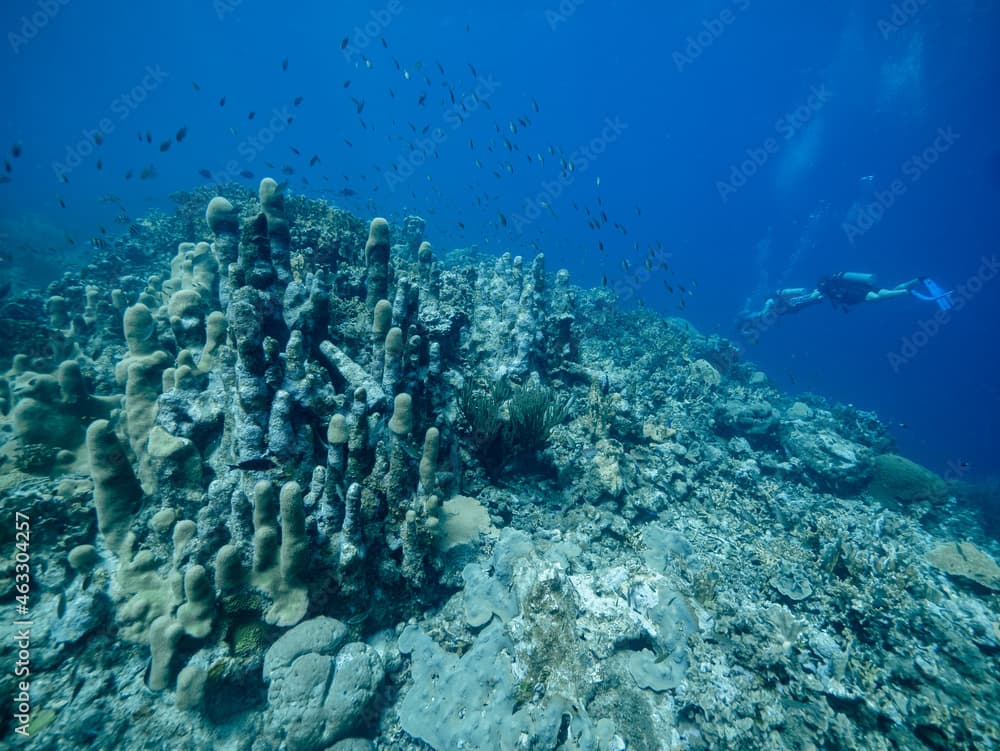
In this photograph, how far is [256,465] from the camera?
3805 millimetres

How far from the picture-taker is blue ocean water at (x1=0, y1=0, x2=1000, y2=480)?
5100 centimetres

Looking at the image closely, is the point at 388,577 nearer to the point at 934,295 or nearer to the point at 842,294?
the point at 842,294

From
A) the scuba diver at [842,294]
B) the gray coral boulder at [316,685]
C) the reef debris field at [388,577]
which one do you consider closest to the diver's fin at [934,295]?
the scuba diver at [842,294]

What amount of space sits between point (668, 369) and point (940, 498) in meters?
7.22

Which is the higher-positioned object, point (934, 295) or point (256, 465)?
point (934, 295)

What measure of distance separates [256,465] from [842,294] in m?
25.2

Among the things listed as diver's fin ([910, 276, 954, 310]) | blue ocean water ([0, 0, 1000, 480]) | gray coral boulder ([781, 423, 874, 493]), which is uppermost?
blue ocean water ([0, 0, 1000, 480])

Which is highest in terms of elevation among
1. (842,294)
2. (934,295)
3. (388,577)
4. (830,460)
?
(842,294)

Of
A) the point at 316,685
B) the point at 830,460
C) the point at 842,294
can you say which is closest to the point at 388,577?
the point at 316,685

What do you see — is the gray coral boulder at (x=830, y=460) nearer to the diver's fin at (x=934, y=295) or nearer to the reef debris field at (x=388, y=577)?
the reef debris field at (x=388, y=577)

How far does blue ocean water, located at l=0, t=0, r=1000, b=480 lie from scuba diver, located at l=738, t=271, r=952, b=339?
11.4m

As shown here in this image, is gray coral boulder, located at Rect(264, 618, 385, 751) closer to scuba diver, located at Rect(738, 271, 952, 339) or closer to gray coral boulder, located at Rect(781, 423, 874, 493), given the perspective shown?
gray coral boulder, located at Rect(781, 423, 874, 493)

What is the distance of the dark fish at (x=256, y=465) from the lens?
378 centimetres

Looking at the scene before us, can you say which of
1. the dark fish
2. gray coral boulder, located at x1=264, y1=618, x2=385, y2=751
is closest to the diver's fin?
gray coral boulder, located at x1=264, y1=618, x2=385, y2=751
